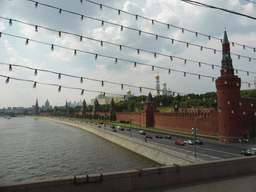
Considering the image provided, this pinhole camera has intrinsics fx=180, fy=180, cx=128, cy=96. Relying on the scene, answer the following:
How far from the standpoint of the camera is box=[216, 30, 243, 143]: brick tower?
117ft

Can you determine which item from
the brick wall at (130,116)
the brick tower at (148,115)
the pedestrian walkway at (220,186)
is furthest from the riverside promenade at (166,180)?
the brick wall at (130,116)

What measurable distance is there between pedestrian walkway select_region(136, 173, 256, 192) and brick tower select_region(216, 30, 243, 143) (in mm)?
30828

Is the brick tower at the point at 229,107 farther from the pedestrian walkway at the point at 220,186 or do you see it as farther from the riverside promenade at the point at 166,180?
the pedestrian walkway at the point at 220,186

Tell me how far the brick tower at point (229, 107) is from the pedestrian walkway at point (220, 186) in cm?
3083

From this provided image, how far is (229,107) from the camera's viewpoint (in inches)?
1449

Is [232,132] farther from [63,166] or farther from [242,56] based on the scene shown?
[63,166]

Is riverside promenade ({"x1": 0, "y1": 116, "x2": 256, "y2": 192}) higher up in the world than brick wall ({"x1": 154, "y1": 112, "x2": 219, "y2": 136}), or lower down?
higher up

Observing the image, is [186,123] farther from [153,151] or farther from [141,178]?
[141,178]

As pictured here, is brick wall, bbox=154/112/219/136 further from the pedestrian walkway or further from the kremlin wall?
the pedestrian walkway

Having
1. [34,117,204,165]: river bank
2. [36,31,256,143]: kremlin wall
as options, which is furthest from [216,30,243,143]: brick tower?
[34,117,204,165]: river bank

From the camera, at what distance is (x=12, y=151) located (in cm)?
3384

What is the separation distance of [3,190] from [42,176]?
18.2 metres

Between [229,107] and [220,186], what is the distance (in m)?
33.9

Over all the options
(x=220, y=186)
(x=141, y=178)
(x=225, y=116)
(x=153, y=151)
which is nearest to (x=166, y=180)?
(x=141, y=178)
